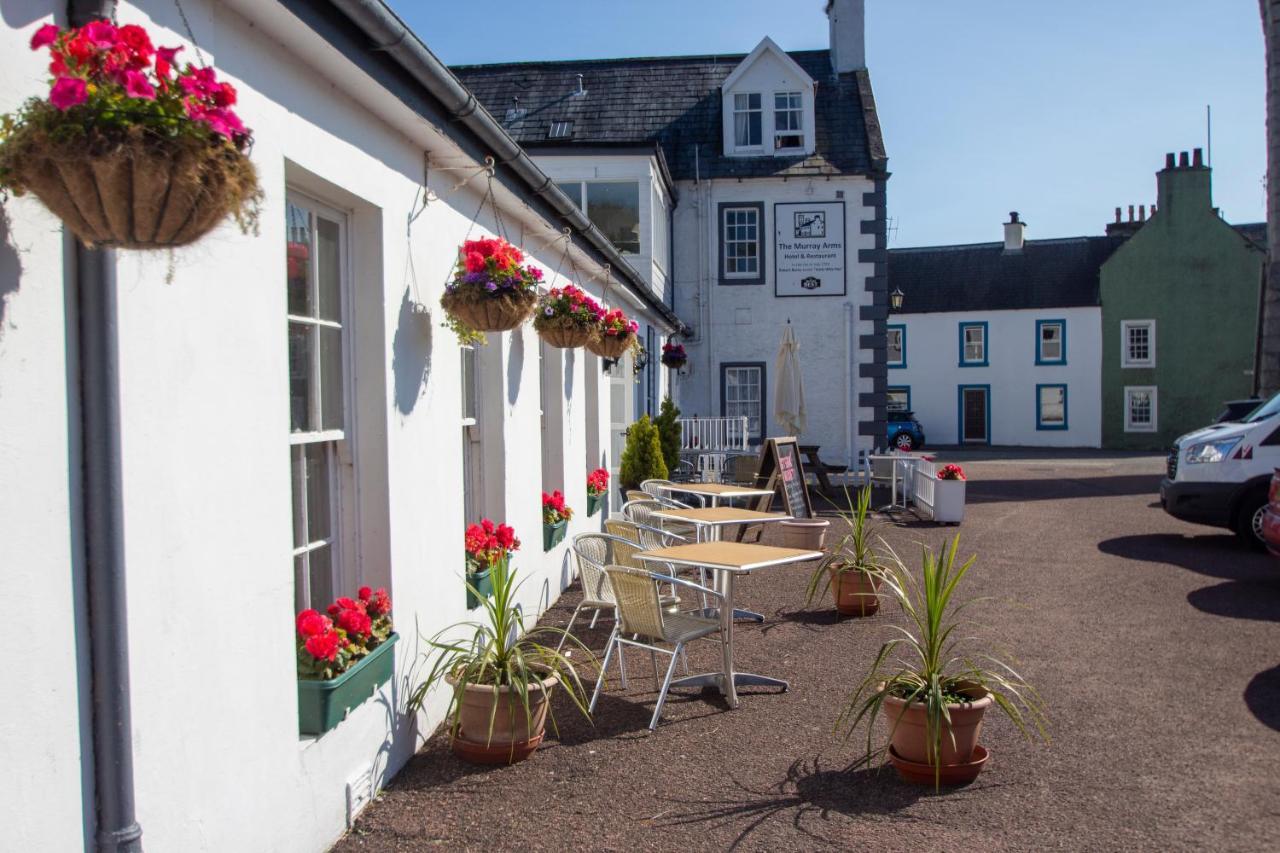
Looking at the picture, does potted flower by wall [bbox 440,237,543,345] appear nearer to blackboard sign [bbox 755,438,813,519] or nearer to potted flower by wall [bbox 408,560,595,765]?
potted flower by wall [bbox 408,560,595,765]

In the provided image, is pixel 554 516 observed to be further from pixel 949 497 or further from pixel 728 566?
pixel 949 497

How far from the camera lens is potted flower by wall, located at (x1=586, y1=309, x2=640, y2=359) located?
30.1ft

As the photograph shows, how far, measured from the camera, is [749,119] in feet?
68.6

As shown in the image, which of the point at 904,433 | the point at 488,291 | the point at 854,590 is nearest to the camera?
the point at 488,291

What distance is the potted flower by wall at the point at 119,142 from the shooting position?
2275 mm

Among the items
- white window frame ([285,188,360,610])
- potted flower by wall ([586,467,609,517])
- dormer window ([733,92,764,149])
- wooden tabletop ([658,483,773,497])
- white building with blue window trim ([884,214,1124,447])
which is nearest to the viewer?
white window frame ([285,188,360,610])

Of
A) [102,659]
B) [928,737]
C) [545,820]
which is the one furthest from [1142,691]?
[102,659]

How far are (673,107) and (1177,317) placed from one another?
21540mm

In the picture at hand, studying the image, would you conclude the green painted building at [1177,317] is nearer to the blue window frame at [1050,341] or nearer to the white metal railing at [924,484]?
the blue window frame at [1050,341]

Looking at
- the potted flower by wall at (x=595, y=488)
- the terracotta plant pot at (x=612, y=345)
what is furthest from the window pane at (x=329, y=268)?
the potted flower by wall at (x=595, y=488)

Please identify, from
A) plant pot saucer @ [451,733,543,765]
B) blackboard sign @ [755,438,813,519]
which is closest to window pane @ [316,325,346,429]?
plant pot saucer @ [451,733,543,765]

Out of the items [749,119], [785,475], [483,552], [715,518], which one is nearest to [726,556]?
[483,552]

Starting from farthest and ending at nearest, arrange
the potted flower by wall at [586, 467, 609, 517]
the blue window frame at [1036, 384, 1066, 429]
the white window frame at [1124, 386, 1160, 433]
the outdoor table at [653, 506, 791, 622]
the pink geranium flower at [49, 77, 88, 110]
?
the blue window frame at [1036, 384, 1066, 429] < the white window frame at [1124, 386, 1160, 433] < the potted flower by wall at [586, 467, 609, 517] < the outdoor table at [653, 506, 791, 622] < the pink geranium flower at [49, 77, 88, 110]

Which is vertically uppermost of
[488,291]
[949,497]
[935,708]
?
[488,291]
